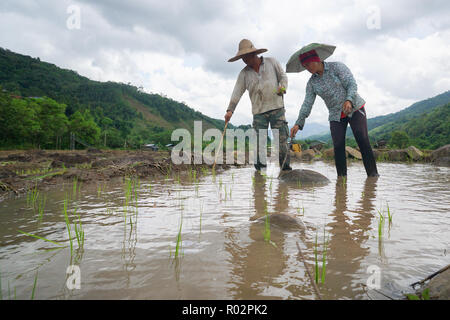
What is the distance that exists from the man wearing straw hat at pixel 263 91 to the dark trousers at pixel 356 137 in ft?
3.14

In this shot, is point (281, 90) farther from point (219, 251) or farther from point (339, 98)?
point (219, 251)

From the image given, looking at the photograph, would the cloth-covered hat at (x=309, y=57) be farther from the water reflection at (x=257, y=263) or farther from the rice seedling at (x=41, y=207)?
the rice seedling at (x=41, y=207)

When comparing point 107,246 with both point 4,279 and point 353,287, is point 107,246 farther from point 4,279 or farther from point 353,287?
point 353,287

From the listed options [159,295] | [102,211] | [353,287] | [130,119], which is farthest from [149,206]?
[130,119]

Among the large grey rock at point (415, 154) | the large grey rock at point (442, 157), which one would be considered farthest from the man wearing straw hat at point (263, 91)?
the large grey rock at point (415, 154)

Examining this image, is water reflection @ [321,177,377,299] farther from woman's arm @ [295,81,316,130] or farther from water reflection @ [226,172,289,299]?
woman's arm @ [295,81,316,130]

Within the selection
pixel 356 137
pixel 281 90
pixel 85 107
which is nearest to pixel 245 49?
pixel 281 90

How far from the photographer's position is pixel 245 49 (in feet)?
16.5

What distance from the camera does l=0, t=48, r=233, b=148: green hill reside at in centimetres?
3300

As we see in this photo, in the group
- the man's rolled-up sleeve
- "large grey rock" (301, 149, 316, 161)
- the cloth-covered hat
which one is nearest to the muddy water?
the cloth-covered hat

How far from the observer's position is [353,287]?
3.55 ft

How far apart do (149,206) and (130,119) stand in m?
94.9

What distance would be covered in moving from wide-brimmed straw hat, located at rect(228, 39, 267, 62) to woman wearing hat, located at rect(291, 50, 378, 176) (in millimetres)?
860

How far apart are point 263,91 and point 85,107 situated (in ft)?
247
